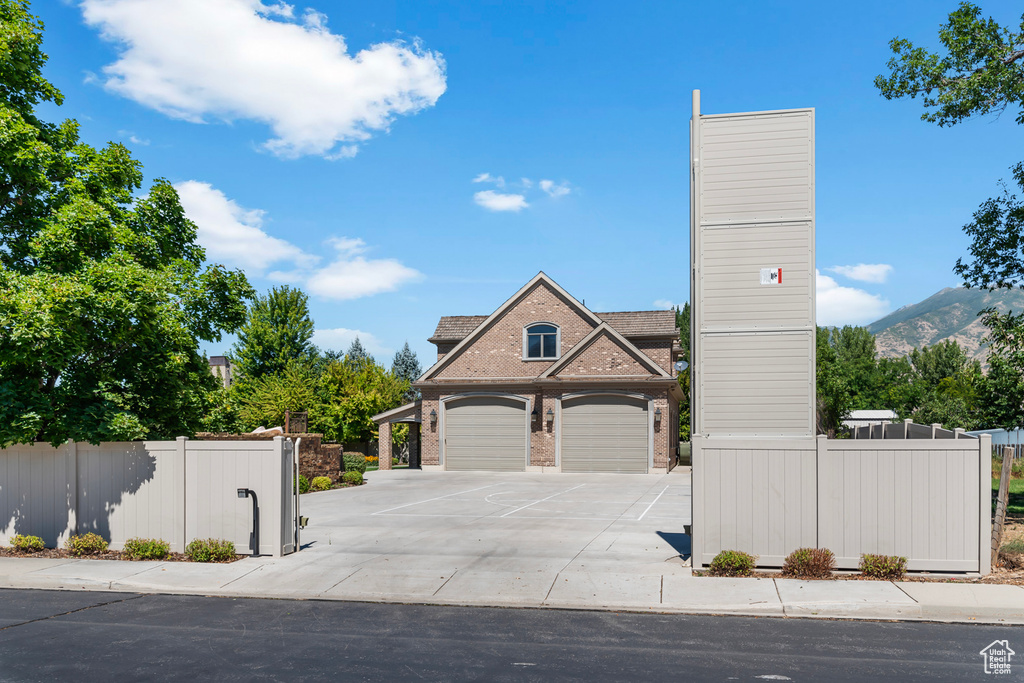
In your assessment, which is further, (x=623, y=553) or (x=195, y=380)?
(x=195, y=380)

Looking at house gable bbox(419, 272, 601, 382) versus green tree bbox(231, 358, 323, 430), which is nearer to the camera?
house gable bbox(419, 272, 601, 382)

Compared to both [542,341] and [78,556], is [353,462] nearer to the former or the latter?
[542,341]

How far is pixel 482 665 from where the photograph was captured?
8.02m

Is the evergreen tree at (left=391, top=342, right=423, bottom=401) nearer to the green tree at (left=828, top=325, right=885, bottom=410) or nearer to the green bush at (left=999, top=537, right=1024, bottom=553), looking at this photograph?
the green tree at (left=828, top=325, right=885, bottom=410)

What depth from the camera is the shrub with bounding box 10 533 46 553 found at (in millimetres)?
14234

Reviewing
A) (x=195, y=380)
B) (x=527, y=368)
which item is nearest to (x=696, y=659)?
(x=195, y=380)

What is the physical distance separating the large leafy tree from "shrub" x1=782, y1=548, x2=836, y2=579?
39.2 ft

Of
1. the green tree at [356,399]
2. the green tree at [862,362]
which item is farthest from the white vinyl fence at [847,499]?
the green tree at [862,362]

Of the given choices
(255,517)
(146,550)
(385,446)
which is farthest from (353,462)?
(255,517)

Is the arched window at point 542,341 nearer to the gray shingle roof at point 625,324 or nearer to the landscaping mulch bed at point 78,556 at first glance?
the gray shingle roof at point 625,324

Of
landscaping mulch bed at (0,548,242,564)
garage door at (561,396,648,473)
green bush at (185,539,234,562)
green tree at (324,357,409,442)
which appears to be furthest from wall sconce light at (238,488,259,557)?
green tree at (324,357,409,442)

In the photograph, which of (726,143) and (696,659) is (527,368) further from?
(696,659)

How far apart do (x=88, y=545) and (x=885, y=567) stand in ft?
45.8

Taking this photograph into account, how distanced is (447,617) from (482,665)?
2.17 meters
